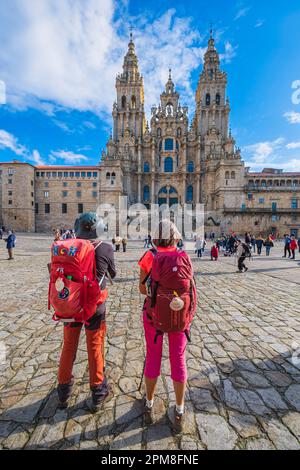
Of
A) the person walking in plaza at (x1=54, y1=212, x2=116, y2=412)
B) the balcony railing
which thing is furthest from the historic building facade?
A: the person walking in plaza at (x1=54, y1=212, x2=116, y2=412)

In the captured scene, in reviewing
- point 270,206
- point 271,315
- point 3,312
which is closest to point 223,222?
point 270,206

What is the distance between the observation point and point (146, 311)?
1966mm

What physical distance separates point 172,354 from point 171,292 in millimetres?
611

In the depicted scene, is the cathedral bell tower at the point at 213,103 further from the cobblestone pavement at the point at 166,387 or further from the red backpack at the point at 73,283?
the red backpack at the point at 73,283

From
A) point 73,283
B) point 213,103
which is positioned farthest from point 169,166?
point 73,283

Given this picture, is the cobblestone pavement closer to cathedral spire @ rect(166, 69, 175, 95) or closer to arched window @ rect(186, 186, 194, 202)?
arched window @ rect(186, 186, 194, 202)

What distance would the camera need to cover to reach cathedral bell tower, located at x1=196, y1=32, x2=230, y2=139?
143 ft

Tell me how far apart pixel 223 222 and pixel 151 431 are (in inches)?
1490

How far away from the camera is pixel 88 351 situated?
204cm

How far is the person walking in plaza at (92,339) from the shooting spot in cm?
201

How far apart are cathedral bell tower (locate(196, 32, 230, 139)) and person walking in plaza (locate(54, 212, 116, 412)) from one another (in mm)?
48441

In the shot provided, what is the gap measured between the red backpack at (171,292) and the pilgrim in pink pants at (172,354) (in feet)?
0.43

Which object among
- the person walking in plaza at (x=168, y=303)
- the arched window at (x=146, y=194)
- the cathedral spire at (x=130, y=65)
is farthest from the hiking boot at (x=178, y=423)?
the cathedral spire at (x=130, y=65)

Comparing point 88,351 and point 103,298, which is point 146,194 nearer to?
point 103,298
